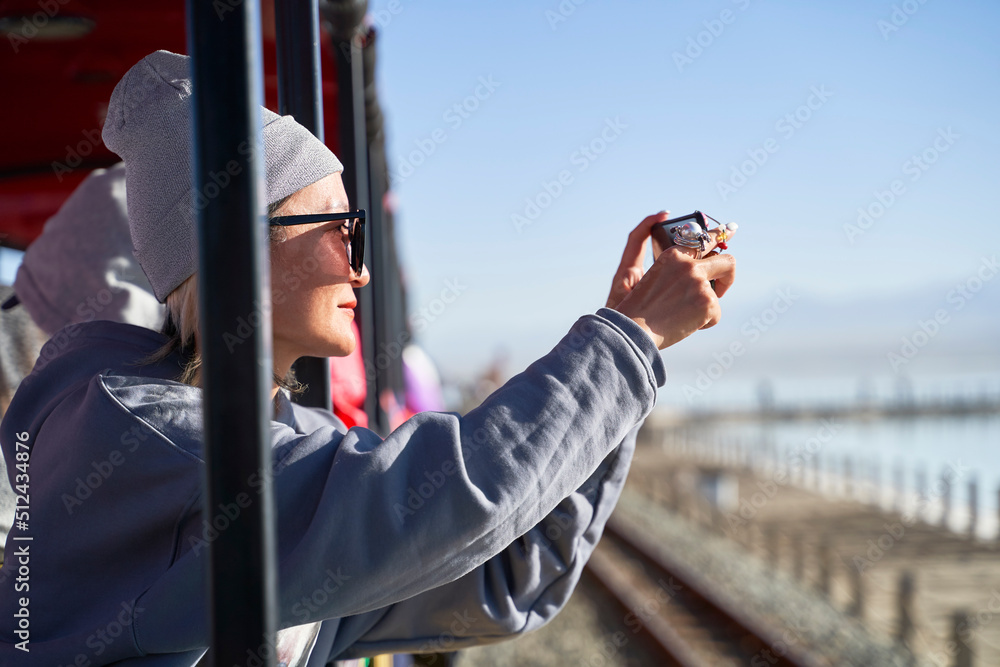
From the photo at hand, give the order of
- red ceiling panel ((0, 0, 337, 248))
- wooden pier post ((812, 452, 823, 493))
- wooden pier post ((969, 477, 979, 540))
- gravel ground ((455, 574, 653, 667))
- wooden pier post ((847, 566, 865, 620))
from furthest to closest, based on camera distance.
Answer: wooden pier post ((812, 452, 823, 493)) → wooden pier post ((969, 477, 979, 540)) → wooden pier post ((847, 566, 865, 620)) → gravel ground ((455, 574, 653, 667)) → red ceiling panel ((0, 0, 337, 248))

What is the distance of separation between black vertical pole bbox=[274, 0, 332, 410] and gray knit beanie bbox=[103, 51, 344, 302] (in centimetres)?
33

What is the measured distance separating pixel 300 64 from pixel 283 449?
3.11 feet

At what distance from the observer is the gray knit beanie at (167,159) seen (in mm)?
1343

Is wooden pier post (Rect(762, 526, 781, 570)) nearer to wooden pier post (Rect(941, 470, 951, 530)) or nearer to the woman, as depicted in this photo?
wooden pier post (Rect(941, 470, 951, 530))

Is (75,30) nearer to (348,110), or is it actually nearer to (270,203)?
(348,110)

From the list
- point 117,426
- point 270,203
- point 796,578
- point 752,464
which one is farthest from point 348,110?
point 752,464

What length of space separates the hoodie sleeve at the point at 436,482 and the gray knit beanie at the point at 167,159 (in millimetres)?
389

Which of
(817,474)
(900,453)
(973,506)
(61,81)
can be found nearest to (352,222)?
(61,81)

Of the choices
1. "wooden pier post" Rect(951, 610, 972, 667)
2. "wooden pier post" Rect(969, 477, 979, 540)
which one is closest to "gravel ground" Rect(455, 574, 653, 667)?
"wooden pier post" Rect(951, 610, 972, 667)

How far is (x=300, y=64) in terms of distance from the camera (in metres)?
1.79

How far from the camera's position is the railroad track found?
21.6ft

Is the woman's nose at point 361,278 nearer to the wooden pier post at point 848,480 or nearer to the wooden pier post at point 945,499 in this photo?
the wooden pier post at point 945,499

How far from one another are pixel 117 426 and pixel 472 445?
485mm

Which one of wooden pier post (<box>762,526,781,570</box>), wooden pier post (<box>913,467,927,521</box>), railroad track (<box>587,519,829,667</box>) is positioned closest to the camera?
railroad track (<box>587,519,829,667</box>)
